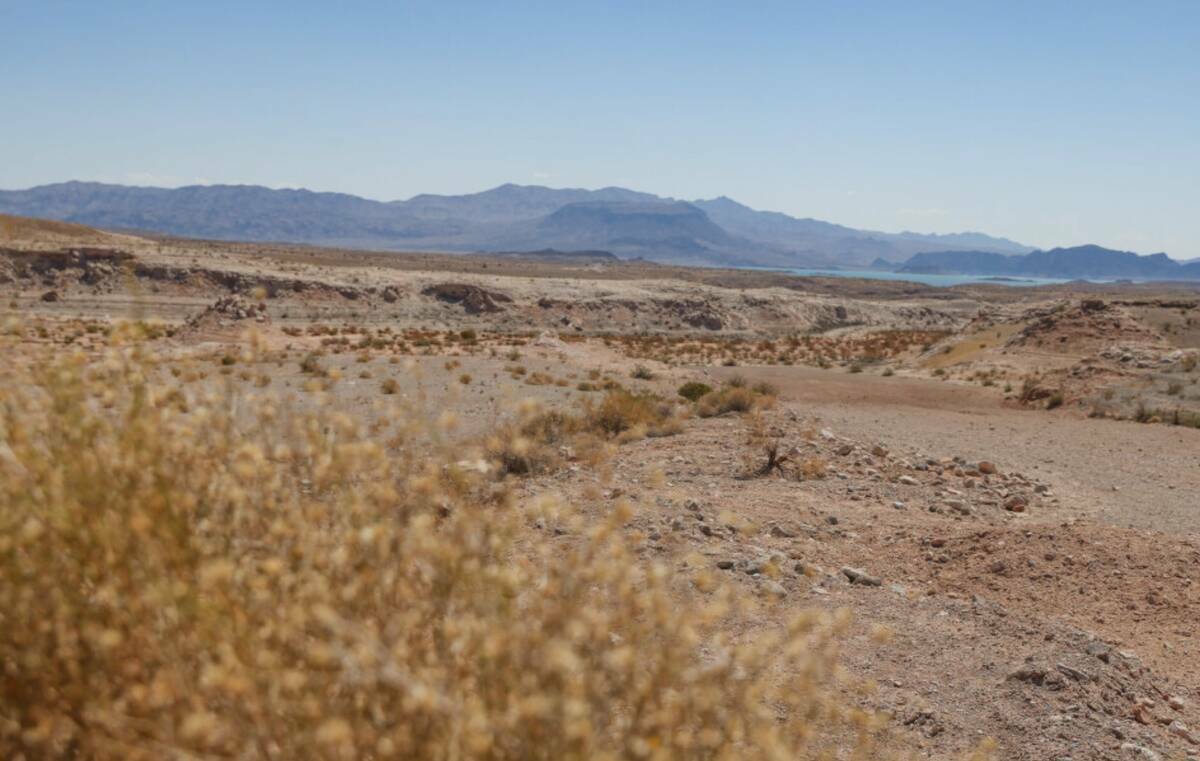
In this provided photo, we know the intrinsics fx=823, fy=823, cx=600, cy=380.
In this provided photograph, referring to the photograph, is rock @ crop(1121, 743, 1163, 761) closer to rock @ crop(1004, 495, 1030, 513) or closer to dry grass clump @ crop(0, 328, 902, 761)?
dry grass clump @ crop(0, 328, 902, 761)

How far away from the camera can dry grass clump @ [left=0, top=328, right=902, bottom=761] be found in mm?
2105

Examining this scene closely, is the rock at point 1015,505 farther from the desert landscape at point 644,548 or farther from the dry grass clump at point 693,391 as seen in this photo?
the dry grass clump at point 693,391

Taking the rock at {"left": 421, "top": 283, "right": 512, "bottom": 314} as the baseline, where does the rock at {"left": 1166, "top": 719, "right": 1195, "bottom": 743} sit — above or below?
below

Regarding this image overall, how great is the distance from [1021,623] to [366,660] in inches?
243

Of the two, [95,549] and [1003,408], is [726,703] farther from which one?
[1003,408]

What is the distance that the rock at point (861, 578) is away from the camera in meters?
7.51

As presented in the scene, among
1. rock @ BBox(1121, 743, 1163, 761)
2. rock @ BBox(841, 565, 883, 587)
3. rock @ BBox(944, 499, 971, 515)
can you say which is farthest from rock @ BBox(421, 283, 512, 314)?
rock @ BBox(1121, 743, 1163, 761)

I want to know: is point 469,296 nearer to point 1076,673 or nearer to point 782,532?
point 782,532

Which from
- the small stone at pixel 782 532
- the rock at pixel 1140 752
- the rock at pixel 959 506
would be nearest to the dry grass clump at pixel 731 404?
the rock at pixel 959 506

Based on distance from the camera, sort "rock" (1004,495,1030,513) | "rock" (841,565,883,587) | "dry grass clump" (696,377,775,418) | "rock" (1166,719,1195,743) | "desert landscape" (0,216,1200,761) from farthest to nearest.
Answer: "dry grass clump" (696,377,775,418)
"rock" (1004,495,1030,513)
"rock" (841,565,883,587)
"rock" (1166,719,1195,743)
"desert landscape" (0,216,1200,761)

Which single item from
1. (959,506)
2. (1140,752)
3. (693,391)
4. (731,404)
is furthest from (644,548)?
(693,391)

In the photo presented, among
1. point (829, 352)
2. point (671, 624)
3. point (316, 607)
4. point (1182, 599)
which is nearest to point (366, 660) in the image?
point (316, 607)

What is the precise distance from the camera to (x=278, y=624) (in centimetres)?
234

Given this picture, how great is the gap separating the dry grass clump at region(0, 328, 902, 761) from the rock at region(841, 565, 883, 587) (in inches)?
186
